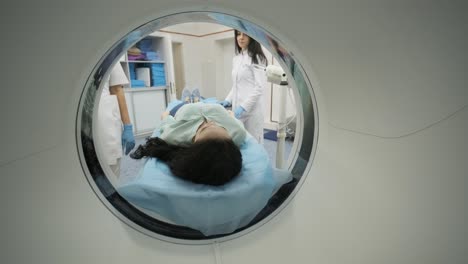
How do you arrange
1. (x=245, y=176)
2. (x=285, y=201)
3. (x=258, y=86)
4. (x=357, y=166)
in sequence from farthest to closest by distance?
(x=258, y=86) → (x=245, y=176) → (x=285, y=201) → (x=357, y=166)

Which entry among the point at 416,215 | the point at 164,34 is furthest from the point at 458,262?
the point at 164,34

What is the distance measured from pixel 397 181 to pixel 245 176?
2.44ft

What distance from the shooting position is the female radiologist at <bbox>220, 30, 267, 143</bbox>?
1.97m

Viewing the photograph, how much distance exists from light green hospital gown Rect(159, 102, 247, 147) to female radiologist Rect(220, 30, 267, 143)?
0.34m

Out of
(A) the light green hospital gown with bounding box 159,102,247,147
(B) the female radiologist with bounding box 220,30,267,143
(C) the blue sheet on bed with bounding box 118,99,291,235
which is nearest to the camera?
(C) the blue sheet on bed with bounding box 118,99,291,235

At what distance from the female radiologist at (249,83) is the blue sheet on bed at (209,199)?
967mm

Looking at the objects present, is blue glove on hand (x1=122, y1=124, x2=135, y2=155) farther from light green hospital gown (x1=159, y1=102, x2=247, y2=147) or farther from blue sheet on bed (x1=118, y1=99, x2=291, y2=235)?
blue sheet on bed (x1=118, y1=99, x2=291, y2=235)

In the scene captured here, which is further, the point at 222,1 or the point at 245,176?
the point at 245,176

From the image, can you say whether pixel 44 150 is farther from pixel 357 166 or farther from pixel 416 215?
pixel 416 215

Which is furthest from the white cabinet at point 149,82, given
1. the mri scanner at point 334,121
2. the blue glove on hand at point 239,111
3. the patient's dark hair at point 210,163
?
the mri scanner at point 334,121

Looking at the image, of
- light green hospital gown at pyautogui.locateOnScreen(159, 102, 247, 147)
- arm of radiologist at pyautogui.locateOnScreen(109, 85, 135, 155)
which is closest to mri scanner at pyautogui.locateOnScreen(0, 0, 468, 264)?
arm of radiologist at pyautogui.locateOnScreen(109, 85, 135, 155)

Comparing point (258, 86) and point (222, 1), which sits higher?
point (222, 1)

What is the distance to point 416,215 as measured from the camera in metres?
0.58

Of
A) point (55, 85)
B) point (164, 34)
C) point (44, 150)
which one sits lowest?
point (44, 150)
